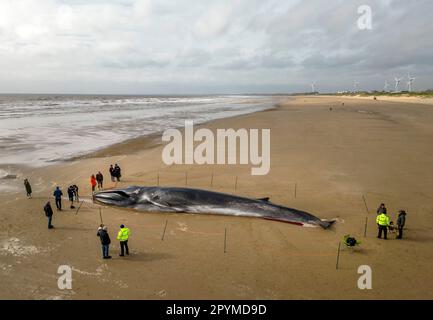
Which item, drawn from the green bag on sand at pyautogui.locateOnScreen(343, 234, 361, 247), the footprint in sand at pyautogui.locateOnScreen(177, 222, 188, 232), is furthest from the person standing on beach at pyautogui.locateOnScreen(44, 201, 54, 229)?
the green bag on sand at pyautogui.locateOnScreen(343, 234, 361, 247)

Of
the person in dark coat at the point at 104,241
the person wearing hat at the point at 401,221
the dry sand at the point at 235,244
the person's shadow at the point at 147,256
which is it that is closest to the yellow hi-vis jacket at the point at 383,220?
the person wearing hat at the point at 401,221

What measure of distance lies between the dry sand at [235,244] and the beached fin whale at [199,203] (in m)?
0.57

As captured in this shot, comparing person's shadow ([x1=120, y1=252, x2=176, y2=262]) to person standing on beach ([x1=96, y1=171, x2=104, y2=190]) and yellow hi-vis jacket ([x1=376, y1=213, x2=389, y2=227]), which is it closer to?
yellow hi-vis jacket ([x1=376, y1=213, x2=389, y2=227])

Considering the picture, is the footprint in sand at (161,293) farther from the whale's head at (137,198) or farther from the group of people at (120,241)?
the whale's head at (137,198)

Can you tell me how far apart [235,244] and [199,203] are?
4.06m

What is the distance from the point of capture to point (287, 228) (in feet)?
49.1

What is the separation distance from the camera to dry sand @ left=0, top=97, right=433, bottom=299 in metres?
10.6

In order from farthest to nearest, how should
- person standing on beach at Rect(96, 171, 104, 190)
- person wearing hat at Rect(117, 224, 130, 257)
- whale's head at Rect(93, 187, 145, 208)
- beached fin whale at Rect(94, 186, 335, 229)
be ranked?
person standing on beach at Rect(96, 171, 104, 190), whale's head at Rect(93, 187, 145, 208), beached fin whale at Rect(94, 186, 335, 229), person wearing hat at Rect(117, 224, 130, 257)

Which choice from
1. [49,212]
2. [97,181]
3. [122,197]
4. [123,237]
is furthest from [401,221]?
[97,181]

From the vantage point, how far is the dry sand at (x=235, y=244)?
1056 centimetres

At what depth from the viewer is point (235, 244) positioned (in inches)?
532

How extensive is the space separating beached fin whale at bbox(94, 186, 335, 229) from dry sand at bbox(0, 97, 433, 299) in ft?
1.85

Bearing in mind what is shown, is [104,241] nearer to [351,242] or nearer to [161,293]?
[161,293]
